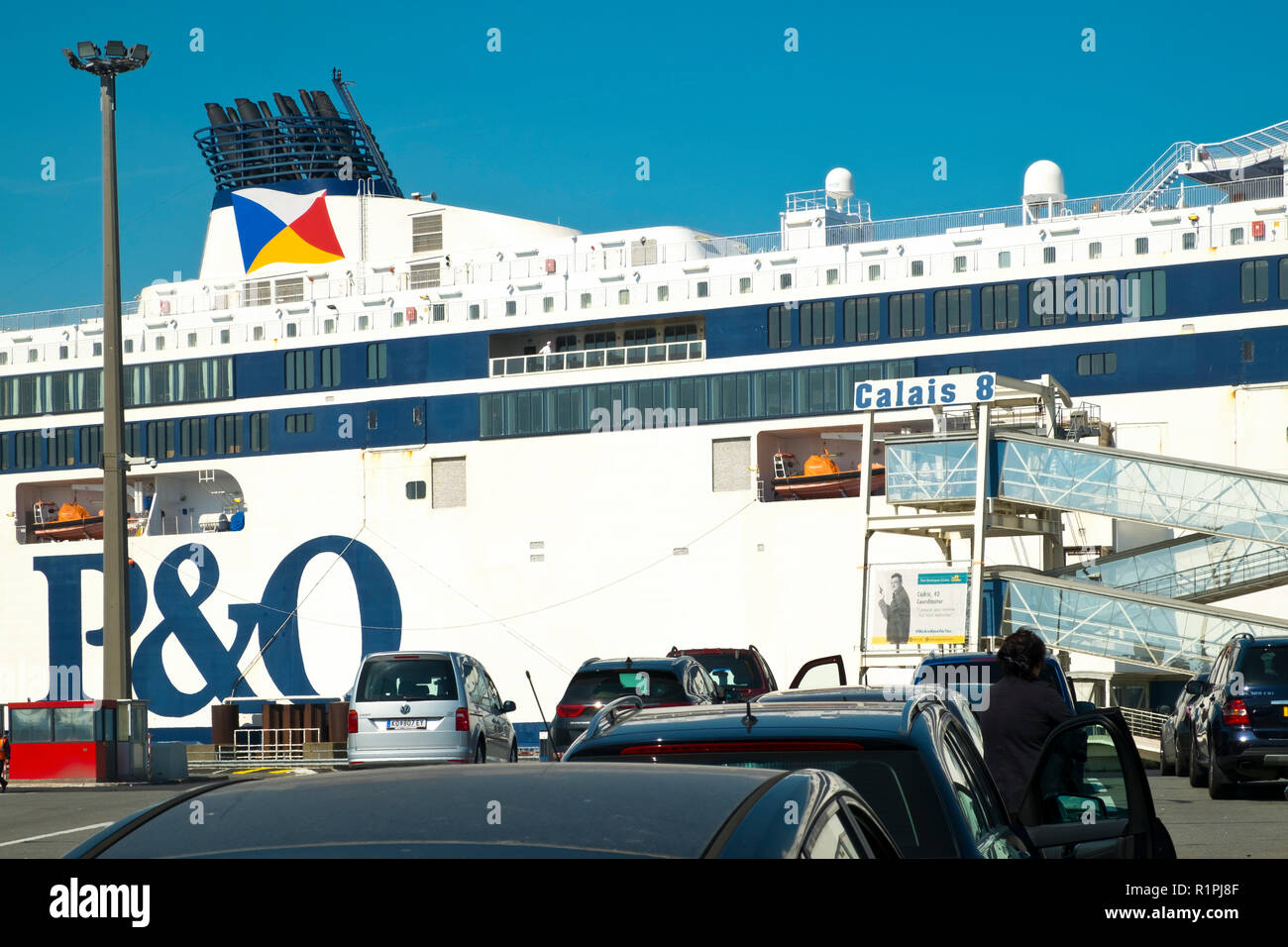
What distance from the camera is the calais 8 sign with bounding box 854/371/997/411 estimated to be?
95.4ft

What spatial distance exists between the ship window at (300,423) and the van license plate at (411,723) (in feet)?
94.0

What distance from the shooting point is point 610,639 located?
4044cm

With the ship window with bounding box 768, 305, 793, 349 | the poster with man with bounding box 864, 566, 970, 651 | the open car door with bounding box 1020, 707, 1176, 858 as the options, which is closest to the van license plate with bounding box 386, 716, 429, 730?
the open car door with bounding box 1020, 707, 1176, 858

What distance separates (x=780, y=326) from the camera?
1565 inches

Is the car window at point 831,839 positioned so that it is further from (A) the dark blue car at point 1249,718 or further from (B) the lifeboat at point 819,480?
(B) the lifeboat at point 819,480

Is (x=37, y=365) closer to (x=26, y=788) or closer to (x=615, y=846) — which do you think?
(x=26, y=788)

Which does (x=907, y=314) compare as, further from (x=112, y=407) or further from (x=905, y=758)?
(x=905, y=758)

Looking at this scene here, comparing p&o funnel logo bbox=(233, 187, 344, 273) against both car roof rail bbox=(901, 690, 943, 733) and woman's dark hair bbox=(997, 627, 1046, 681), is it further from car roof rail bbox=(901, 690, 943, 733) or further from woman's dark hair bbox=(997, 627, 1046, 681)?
car roof rail bbox=(901, 690, 943, 733)

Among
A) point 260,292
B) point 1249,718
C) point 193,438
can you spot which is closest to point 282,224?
point 260,292

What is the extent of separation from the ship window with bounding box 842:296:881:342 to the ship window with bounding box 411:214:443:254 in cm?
1456

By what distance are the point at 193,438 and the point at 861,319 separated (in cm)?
2089

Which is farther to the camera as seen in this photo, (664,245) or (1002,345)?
(664,245)
